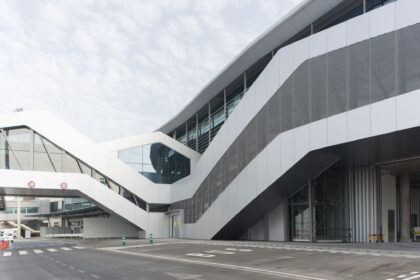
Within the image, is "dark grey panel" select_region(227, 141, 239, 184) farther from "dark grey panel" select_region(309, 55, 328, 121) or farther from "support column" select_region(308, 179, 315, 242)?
"dark grey panel" select_region(309, 55, 328, 121)

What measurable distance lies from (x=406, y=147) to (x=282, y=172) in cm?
620

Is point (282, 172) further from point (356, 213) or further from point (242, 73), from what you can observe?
point (242, 73)

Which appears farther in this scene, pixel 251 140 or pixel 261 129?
pixel 251 140

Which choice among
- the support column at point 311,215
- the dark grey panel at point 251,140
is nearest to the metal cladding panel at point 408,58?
the support column at point 311,215

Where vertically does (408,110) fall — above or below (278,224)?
above

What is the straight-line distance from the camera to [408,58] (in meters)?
15.8

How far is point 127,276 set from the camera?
12.8m

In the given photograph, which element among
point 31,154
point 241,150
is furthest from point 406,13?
point 31,154

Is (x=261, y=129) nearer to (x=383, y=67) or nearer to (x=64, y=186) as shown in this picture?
(x=383, y=67)

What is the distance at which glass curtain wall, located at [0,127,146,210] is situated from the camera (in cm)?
3312

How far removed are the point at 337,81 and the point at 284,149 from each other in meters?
4.78

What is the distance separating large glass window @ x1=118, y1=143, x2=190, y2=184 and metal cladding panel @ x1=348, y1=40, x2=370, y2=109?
23974 mm

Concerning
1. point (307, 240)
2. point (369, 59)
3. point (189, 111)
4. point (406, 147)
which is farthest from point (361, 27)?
point (189, 111)

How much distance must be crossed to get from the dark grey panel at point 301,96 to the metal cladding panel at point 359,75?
276cm
